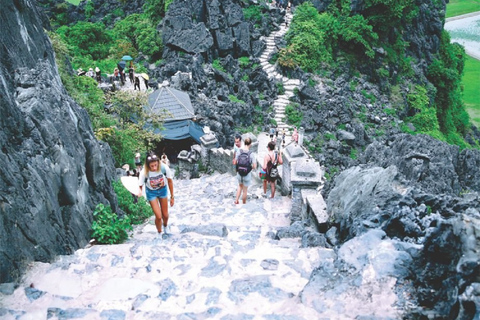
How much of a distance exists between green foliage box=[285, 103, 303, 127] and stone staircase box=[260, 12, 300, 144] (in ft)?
0.92

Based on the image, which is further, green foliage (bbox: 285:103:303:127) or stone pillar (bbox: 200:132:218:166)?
green foliage (bbox: 285:103:303:127)

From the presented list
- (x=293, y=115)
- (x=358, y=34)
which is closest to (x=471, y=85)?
(x=358, y=34)

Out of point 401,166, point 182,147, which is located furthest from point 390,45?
point 401,166

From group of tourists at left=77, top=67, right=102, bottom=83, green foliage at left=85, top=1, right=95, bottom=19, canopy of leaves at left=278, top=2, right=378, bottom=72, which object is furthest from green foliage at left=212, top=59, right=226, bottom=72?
green foliage at left=85, top=1, right=95, bottom=19

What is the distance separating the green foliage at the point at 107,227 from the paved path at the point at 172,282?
1.83ft

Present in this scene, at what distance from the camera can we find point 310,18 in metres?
29.8

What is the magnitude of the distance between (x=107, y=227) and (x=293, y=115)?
61.4 ft

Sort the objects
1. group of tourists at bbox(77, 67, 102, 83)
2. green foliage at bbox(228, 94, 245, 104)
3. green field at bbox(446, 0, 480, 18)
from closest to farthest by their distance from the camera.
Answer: group of tourists at bbox(77, 67, 102, 83) < green foliage at bbox(228, 94, 245, 104) < green field at bbox(446, 0, 480, 18)

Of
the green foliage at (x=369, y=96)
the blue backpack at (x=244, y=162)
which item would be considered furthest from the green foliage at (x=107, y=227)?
the green foliage at (x=369, y=96)

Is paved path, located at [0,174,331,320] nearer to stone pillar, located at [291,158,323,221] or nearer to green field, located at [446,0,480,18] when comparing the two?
stone pillar, located at [291,158,323,221]

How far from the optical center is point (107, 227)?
Result: 6.57 metres

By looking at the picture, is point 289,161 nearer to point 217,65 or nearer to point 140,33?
point 217,65

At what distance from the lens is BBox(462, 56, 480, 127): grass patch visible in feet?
154

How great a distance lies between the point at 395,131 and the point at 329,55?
750 cm
